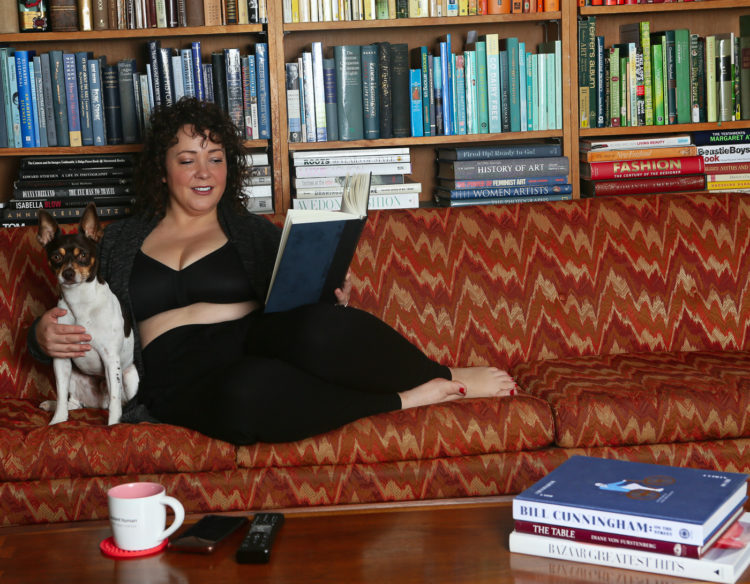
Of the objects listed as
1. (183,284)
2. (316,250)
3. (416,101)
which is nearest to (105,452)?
(183,284)

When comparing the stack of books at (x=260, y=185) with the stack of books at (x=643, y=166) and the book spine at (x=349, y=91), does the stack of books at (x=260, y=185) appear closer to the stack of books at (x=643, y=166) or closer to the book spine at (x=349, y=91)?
the book spine at (x=349, y=91)

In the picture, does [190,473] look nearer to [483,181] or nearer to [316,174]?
[316,174]

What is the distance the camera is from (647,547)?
1107mm

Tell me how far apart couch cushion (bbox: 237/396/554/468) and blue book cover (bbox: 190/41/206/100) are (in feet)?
4.57

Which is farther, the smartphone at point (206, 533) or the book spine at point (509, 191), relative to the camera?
the book spine at point (509, 191)

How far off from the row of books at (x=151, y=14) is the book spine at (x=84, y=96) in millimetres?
99

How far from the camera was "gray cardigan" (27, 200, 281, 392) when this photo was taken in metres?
2.21

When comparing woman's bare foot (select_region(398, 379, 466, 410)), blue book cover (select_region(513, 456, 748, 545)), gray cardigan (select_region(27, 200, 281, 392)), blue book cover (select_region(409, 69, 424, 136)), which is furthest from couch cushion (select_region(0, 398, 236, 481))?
blue book cover (select_region(409, 69, 424, 136))

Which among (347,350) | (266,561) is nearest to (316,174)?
(347,350)

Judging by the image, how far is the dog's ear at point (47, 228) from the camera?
2104mm

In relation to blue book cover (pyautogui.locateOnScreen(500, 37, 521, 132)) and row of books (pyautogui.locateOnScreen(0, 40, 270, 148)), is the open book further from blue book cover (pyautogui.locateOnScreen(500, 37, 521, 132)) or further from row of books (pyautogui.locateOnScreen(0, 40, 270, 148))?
blue book cover (pyautogui.locateOnScreen(500, 37, 521, 132))

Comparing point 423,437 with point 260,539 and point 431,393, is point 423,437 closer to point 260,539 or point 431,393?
point 431,393

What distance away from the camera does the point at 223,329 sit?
2.22 meters

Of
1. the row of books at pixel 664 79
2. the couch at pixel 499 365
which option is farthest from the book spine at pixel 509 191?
the couch at pixel 499 365
